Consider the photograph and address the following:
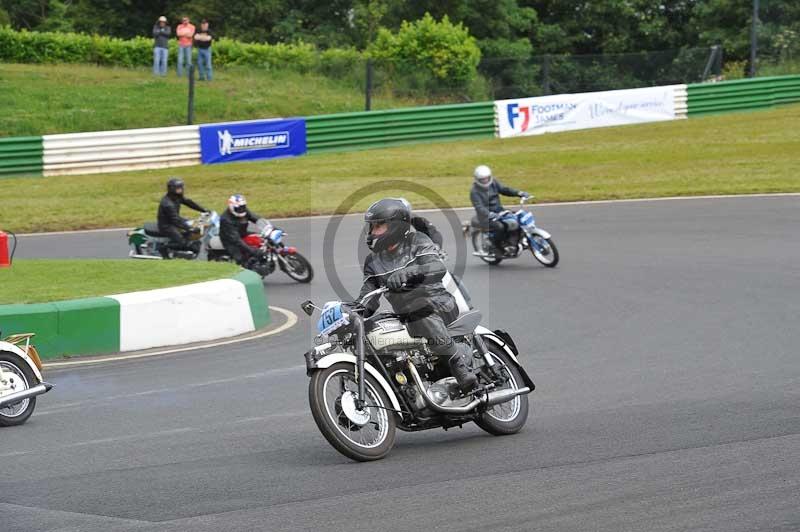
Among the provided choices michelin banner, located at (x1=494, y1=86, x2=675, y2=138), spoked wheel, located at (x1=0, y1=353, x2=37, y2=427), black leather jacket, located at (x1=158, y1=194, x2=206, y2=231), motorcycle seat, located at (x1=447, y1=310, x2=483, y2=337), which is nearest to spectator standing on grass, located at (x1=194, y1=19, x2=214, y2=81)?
michelin banner, located at (x1=494, y1=86, x2=675, y2=138)

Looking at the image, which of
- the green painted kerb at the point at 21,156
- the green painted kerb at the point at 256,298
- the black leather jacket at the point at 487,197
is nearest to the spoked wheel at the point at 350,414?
the green painted kerb at the point at 256,298

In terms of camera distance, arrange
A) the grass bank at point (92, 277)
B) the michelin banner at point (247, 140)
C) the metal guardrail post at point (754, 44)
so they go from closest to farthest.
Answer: the grass bank at point (92, 277)
the michelin banner at point (247, 140)
the metal guardrail post at point (754, 44)

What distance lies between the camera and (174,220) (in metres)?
19.7

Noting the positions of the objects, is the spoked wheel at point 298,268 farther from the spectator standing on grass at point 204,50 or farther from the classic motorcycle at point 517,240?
the spectator standing on grass at point 204,50

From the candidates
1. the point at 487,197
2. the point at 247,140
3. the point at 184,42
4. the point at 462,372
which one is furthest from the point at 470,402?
the point at 184,42

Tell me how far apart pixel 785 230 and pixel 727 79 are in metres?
23.0

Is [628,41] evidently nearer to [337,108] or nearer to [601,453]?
[337,108]

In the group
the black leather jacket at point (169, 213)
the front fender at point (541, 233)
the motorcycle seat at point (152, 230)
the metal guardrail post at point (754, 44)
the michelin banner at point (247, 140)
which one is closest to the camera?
the front fender at point (541, 233)

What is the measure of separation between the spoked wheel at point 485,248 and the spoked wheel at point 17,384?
10.3 meters

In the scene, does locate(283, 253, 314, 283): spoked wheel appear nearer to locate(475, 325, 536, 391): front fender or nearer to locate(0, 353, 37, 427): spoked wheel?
locate(0, 353, 37, 427): spoked wheel

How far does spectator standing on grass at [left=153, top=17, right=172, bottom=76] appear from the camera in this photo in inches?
1426

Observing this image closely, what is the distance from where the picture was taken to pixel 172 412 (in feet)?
29.1

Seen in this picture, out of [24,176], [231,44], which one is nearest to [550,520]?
[24,176]

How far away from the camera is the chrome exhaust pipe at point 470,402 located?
7488mm
